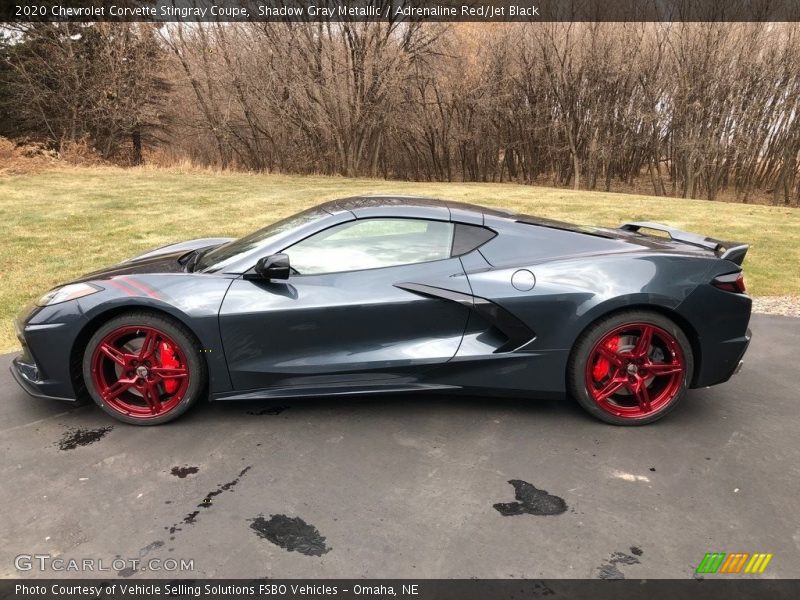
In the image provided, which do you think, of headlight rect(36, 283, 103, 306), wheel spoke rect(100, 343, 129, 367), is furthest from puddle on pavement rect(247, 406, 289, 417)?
headlight rect(36, 283, 103, 306)

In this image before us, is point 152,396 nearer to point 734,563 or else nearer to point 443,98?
point 734,563

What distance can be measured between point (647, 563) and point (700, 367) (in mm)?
1482

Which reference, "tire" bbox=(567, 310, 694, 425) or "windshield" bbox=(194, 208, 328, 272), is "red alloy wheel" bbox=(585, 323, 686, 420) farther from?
"windshield" bbox=(194, 208, 328, 272)

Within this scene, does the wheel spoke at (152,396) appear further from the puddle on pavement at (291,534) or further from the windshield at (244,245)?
the puddle on pavement at (291,534)

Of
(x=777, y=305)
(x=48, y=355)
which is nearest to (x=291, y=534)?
(x=48, y=355)

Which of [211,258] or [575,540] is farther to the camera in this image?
[211,258]

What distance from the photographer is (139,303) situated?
10.3 feet

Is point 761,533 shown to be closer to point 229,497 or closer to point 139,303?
point 229,497

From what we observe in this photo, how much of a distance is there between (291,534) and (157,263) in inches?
82.2

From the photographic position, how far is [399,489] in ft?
→ 8.75

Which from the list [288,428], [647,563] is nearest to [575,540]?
[647,563]

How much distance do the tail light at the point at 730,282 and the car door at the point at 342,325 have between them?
1421 mm

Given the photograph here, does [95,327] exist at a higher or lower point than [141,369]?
higher

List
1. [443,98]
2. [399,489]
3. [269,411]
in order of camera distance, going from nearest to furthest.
Result: 1. [399,489]
2. [269,411]
3. [443,98]
